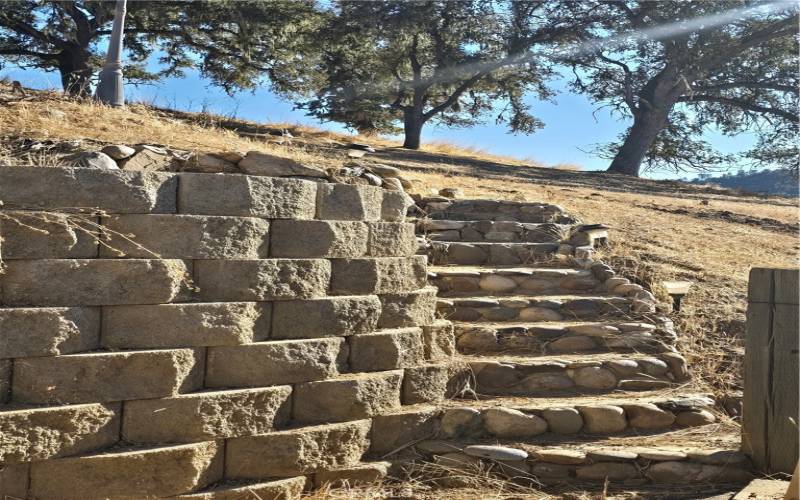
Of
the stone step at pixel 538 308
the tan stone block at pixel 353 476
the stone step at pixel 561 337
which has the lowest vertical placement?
the tan stone block at pixel 353 476

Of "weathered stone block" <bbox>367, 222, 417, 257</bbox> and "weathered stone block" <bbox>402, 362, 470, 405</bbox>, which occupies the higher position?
"weathered stone block" <bbox>367, 222, 417, 257</bbox>

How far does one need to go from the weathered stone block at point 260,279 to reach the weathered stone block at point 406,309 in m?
0.55

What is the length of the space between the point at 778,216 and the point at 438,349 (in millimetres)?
8972

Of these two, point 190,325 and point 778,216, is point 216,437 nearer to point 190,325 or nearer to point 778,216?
point 190,325

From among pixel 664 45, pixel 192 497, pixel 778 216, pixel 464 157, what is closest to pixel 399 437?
pixel 192 497

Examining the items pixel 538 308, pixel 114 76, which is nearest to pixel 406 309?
pixel 538 308

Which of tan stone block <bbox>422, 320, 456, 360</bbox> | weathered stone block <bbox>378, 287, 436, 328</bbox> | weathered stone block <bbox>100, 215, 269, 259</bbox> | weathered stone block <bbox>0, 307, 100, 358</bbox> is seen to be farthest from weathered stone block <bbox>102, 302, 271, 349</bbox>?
tan stone block <bbox>422, 320, 456, 360</bbox>

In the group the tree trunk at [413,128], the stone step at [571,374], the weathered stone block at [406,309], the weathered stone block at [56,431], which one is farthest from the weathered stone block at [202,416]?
the tree trunk at [413,128]

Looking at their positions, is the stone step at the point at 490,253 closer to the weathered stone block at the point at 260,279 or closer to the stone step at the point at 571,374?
the stone step at the point at 571,374

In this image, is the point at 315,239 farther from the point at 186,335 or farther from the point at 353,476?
the point at 353,476

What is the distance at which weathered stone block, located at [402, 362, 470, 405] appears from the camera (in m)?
5.30

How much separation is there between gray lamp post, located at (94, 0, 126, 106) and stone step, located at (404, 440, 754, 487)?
4.82 metres

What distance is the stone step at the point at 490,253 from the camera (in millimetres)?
7441

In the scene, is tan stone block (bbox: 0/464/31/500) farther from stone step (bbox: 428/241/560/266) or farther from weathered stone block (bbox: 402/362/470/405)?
stone step (bbox: 428/241/560/266)
